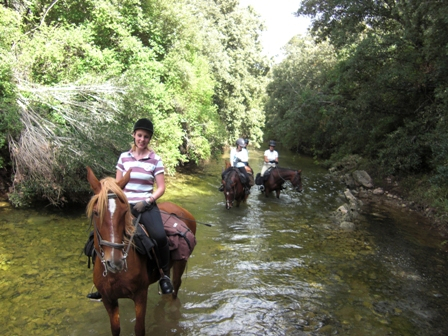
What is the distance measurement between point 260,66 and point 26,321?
31519 millimetres

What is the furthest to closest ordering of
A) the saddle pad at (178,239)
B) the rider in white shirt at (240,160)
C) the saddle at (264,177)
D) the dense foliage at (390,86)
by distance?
the saddle at (264,177) → the rider in white shirt at (240,160) → the dense foliage at (390,86) → the saddle pad at (178,239)

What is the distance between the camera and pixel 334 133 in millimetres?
23406

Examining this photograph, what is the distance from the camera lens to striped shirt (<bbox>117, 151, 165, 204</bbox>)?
4.11 metres

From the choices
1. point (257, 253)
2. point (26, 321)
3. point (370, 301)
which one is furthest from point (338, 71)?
point (26, 321)

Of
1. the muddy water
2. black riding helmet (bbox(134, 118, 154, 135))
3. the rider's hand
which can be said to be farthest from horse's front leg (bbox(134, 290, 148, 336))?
black riding helmet (bbox(134, 118, 154, 135))

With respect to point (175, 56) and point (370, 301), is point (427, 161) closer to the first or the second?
point (370, 301)

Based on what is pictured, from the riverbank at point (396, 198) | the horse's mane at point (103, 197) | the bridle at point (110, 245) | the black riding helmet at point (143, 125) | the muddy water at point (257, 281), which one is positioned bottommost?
the muddy water at point (257, 281)

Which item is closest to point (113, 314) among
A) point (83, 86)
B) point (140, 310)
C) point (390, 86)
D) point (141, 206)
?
point (140, 310)

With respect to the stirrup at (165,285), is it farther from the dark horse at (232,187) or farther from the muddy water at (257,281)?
the dark horse at (232,187)

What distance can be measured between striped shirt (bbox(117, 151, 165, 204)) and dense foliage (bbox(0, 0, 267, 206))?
5498 millimetres

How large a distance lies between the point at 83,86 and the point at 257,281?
8088 millimetres

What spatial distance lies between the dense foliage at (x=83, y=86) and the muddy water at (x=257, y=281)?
5.45ft

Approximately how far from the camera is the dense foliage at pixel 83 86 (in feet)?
29.5

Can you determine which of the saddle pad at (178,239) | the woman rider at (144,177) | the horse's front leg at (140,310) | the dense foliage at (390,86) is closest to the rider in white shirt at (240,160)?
the dense foliage at (390,86)
